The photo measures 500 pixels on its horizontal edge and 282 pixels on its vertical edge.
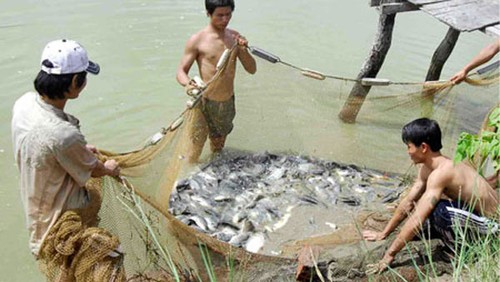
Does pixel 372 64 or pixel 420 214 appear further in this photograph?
pixel 372 64

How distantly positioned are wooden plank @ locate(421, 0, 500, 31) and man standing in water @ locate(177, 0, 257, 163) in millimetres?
2039

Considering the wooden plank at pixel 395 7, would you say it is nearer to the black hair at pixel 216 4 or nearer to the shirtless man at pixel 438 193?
the black hair at pixel 216 4

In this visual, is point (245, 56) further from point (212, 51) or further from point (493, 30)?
point (493, 30)

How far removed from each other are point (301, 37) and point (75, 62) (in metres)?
7.53

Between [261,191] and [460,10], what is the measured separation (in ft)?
9.30

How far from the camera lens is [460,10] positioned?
260 inches

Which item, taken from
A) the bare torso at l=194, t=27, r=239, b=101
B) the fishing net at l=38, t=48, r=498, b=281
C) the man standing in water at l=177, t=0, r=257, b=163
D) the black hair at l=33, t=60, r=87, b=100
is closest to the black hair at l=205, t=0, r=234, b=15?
the man standing in water at l=177, t=0, r=257, b=163

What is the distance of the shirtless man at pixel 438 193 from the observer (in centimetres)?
451

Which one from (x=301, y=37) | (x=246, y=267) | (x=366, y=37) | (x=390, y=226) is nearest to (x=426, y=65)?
(x=366, y=37)

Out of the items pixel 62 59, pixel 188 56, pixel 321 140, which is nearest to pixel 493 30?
pixel 321 140

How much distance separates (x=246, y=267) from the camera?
4.54 meters

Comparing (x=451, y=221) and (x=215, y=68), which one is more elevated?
(x=215, y=68)

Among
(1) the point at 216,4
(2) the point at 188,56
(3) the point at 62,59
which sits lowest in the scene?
(2) the point at 188,56

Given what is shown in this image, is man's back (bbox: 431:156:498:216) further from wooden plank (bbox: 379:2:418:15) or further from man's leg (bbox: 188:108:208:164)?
wooden plank (bbox: 379:2:418:15)
